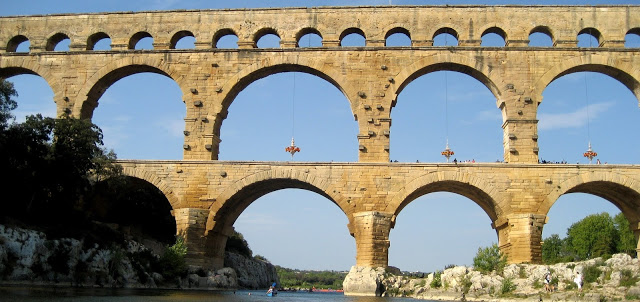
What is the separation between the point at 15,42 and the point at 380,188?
62.3 ft

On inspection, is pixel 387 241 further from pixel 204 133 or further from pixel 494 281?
pixel 204 133

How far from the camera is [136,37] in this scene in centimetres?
2930

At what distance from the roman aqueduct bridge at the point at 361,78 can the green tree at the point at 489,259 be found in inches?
21.2

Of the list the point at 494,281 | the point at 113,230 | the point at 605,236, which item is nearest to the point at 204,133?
the point at 113,230

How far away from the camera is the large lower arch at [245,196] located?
25.5 metres

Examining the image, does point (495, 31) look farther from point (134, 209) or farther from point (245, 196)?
point (134, 209)

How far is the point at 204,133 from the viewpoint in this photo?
27094 millimetres

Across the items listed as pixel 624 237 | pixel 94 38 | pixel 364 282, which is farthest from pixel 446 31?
pixel 624 237

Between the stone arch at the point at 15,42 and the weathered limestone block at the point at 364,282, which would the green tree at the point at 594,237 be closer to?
the weathered limestone block at the point at 364,282

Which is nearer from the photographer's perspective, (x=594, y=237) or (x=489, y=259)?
(x=489, y=259)

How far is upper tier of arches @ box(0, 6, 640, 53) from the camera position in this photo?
27.6m

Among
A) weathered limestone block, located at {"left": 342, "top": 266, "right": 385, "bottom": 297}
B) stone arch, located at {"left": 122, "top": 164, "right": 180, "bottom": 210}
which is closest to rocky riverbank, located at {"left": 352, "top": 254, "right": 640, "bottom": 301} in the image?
weathered limestone block, located at {"left": 342, "top": 266, "right": 385, "bottom": 297}

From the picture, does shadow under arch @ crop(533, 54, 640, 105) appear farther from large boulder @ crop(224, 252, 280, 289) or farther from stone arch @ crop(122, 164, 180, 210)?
large boulder @ crop(224, 252, 280, 289)

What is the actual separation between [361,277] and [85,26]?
56.3 ft
